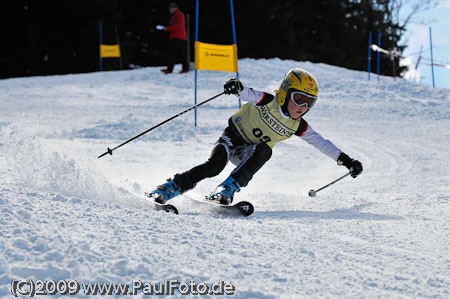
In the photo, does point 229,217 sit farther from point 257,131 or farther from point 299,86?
point 299,86

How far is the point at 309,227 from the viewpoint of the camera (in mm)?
2781

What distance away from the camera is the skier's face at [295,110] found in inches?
151

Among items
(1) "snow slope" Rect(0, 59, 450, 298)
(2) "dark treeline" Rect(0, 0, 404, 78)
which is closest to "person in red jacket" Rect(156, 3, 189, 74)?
(1) "snow slope" Rect(0, 59, 450, 298)

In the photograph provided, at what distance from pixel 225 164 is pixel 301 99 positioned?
77 centimetres

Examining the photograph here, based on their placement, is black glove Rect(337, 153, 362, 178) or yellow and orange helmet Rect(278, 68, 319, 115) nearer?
yellow and orange helmet Rect(278, 68, 319, 115)

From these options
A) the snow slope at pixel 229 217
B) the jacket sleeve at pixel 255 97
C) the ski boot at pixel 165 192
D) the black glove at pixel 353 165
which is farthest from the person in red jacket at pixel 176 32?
the ski boot at pixel 165 192

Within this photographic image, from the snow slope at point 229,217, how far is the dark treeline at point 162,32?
12.4 m

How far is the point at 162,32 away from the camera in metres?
23.1

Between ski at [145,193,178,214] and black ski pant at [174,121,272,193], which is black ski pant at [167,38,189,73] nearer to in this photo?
black ski pant at [174,121,272,193]

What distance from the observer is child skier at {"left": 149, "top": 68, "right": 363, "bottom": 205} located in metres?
3.63

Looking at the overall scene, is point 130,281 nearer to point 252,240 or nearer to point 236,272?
point 236,272

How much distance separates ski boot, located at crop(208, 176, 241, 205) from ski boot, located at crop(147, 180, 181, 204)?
0.86 feet

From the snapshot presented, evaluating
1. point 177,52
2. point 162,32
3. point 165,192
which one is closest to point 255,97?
point 165,192

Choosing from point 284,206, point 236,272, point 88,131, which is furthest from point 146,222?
point 88,131
